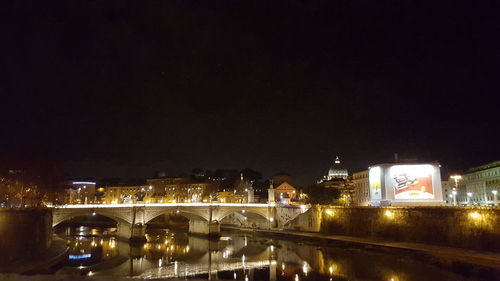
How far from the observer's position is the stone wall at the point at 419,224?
40656mm

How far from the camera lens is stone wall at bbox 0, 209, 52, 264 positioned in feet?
112

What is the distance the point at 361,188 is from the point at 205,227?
58.9m

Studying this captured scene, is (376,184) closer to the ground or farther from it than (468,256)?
farther from it

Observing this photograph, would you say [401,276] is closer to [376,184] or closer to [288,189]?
[376,184]

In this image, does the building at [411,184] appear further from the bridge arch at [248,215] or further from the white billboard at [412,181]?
the bridge arch at [248,215]

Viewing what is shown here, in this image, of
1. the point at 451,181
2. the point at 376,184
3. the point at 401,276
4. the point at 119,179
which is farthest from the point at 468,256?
the point at 119,179

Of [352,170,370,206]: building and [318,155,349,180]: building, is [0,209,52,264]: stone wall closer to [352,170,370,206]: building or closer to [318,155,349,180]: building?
[352,170,370,206]: building

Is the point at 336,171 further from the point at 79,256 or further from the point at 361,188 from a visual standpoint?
the point at 79,256

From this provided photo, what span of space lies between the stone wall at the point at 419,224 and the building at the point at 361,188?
162 ft

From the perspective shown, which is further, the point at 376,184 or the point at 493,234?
the point at 376,184

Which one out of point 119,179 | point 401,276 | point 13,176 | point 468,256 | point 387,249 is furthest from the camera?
point 119,179

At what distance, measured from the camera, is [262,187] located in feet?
446

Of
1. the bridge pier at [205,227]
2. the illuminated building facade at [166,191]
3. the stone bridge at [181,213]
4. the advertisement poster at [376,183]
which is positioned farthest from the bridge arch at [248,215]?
Answer: the illuminated building facade at [166,191]

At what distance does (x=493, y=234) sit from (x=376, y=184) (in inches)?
1010
